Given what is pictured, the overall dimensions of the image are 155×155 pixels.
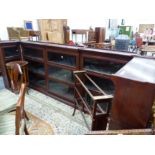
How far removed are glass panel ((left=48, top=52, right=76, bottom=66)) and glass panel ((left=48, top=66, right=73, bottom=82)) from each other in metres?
0.14

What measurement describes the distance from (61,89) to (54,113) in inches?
19.1

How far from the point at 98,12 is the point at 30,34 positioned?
144 inches

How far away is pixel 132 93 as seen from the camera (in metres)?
0.69

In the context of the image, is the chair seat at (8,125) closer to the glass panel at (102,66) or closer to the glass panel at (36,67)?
the glass panel at (102,66)

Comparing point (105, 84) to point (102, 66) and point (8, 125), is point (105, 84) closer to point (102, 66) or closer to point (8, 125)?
point (102, 66)

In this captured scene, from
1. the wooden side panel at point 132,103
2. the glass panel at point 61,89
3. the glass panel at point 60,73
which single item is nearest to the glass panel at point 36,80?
the glass panel at point 61,89

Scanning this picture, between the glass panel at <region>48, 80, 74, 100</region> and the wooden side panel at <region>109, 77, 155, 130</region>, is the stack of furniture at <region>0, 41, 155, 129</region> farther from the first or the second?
the wooden side panel at <region>109, 77, 155, 130</region>

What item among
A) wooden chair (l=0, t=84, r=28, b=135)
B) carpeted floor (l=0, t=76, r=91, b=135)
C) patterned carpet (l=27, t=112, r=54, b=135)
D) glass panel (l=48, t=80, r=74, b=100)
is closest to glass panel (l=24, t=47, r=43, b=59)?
glass panel (l=48, t=80, r=74, b=100)

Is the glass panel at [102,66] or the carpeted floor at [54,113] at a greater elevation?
the glass panel at [102,66]

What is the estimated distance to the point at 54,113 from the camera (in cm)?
222

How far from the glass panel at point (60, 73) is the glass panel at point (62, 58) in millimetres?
135

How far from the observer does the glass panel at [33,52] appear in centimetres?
257
